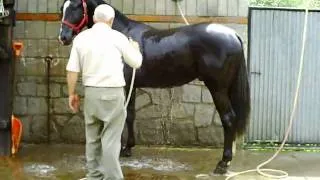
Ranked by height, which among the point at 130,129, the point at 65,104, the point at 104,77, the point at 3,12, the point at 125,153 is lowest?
the point at 125,153

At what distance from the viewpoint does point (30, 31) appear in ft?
26.6

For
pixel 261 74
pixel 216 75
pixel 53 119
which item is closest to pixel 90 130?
pixel 216 75

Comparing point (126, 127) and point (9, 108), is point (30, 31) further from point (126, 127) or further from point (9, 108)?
point (126, 127)

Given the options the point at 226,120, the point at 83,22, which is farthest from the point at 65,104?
the point at 226,120

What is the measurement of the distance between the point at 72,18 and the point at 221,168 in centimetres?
246

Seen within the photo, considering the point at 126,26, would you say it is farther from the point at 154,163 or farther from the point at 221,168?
the point at 221,168

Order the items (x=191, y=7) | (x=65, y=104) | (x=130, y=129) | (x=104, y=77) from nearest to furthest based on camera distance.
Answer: (x=104, y=77) < (x=130, y=129) < (x=191, y=7) < (x=65, y=104)

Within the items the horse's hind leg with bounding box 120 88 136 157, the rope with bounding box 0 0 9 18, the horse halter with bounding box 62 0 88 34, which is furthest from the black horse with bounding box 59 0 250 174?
the rope with bounding box 0 0 9 18

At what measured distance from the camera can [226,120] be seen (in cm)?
664

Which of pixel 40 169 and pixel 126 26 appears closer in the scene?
pixel 40 169

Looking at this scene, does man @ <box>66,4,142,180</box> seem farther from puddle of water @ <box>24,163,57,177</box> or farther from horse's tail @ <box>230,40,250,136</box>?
horse's tail @ <box>230,40,250,136</box>

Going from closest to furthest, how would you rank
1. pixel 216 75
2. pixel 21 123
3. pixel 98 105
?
pixel 98 105
pixel 216 75
pixel 21 123

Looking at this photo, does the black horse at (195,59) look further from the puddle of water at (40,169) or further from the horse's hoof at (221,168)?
the puddle of water at (40,169)

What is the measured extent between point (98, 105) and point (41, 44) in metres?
2.99
